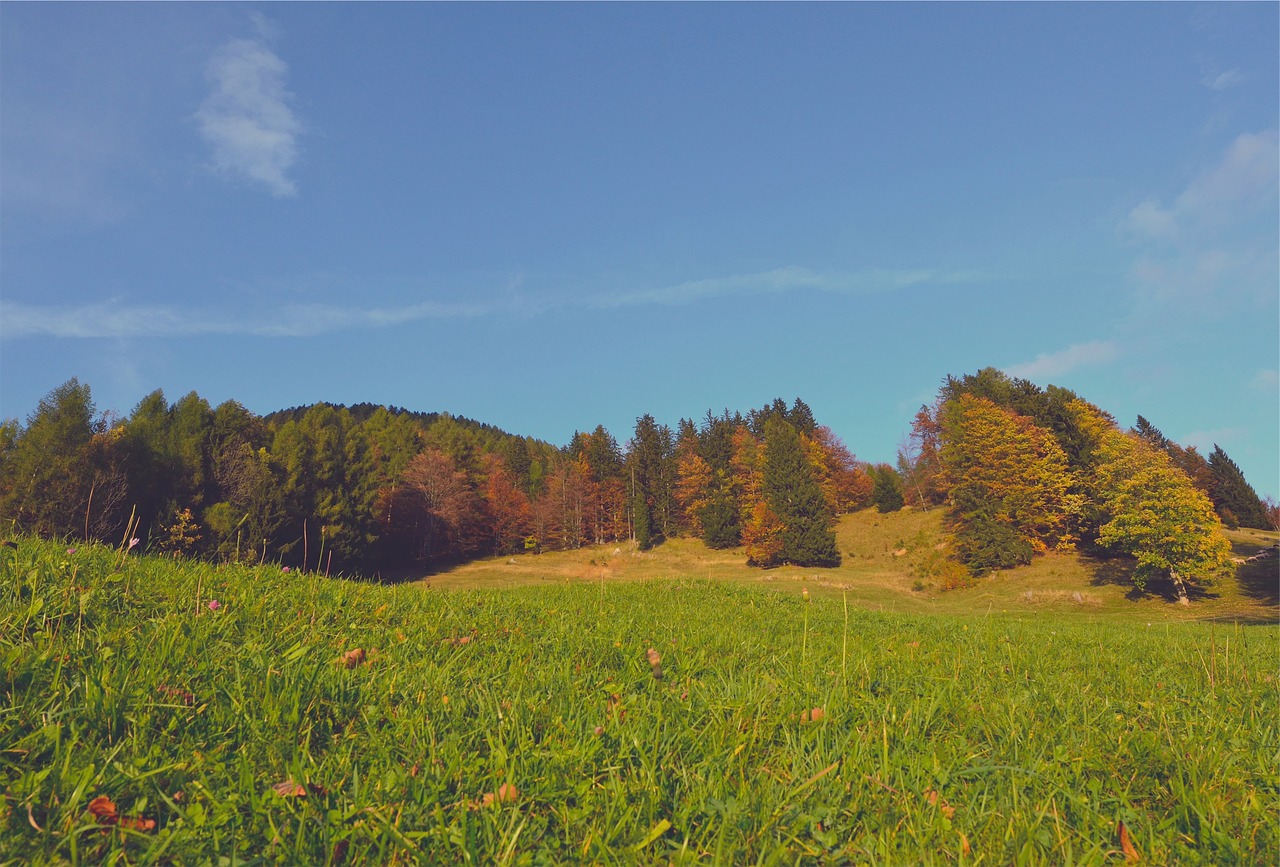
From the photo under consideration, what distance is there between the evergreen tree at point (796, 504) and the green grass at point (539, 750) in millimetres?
46417

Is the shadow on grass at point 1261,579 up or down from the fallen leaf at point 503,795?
down

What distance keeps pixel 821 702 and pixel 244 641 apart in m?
3.09

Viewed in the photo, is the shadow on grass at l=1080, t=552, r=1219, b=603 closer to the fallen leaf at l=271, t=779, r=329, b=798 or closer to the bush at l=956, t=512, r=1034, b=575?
the bush at l=956, t=512, r=1034, b=575

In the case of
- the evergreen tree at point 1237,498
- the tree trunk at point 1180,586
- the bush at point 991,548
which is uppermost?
the evergreen tree at point 1237,498

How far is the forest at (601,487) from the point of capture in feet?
84.1

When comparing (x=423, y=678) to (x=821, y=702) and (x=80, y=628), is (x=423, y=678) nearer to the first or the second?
(x=80, y=628)

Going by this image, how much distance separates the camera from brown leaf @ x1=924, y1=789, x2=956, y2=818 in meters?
2.07

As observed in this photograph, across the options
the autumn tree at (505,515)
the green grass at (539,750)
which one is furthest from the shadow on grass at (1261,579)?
the autumn tree at (505,515)

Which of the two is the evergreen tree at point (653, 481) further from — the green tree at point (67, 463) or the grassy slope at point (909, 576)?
the green tree at point (67, 463)

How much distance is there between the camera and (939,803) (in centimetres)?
213

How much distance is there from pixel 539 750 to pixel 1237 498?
2902 inches

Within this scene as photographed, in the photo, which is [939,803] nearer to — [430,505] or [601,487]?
[430,505]

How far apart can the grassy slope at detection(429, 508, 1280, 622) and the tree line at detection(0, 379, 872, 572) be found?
4.54 metres

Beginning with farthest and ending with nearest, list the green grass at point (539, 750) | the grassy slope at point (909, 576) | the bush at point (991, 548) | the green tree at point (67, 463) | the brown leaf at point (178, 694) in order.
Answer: the bush at point (991, 548)
the grassy slope at point (909, 576)
the green tree at point (67, 463)
the brown leaf at point (178, 694)
the green grass at point (539, 750)
